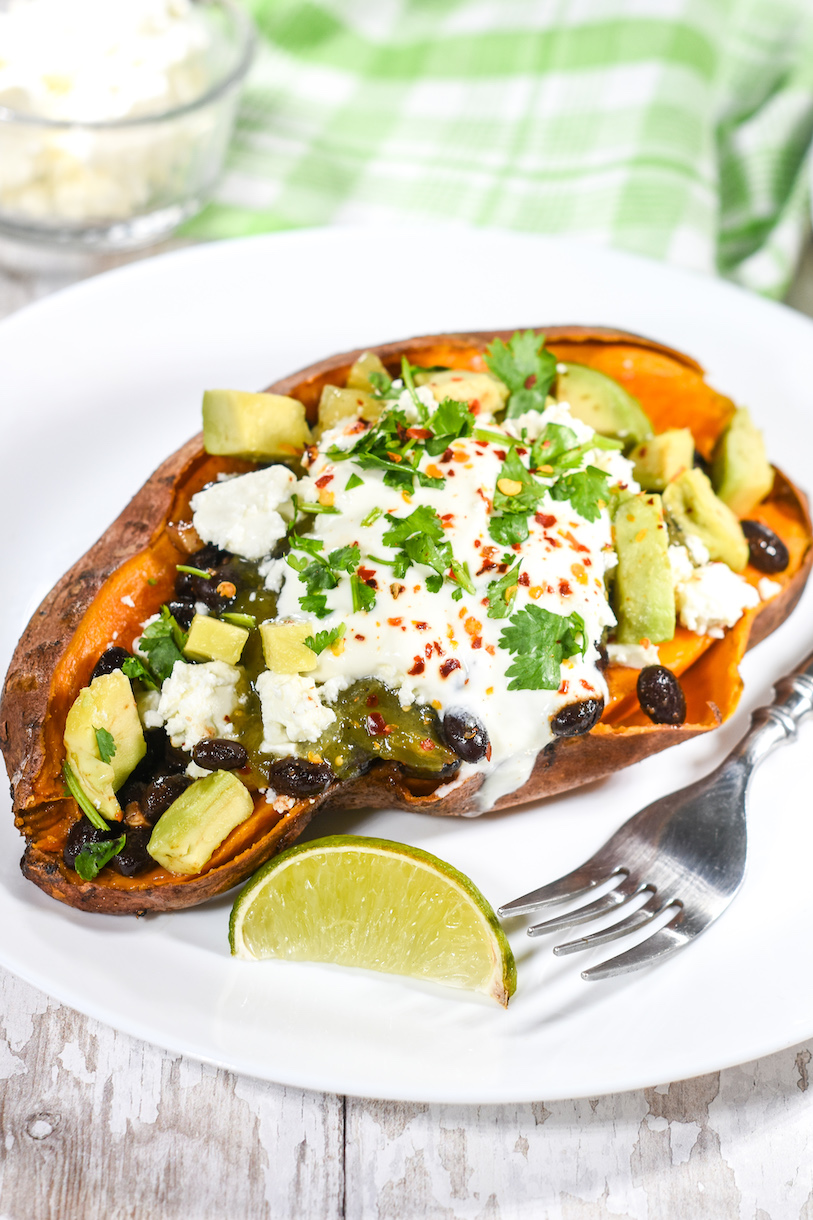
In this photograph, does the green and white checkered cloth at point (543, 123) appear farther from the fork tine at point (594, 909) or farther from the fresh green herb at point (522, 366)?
the fork tine at point (594, 909)

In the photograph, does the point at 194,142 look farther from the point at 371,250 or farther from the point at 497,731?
the point at 497,731

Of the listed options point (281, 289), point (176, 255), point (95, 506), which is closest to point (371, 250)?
point (281, 289)

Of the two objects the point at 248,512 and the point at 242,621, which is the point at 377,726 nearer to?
the point at 242,621

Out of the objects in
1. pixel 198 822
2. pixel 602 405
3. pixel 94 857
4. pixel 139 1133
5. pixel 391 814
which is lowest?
pixel 139 1133

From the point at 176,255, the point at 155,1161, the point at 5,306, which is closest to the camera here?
the point at 155,1161

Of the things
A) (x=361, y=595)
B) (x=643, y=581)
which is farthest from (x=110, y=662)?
(x=643, y=581)

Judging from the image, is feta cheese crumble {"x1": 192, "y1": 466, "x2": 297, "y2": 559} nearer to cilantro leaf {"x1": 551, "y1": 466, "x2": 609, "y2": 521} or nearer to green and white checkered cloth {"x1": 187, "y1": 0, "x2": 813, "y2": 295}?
cilantro leaf {"x1": 551, "y1": 466, "x2": 609, "y2": 521}
